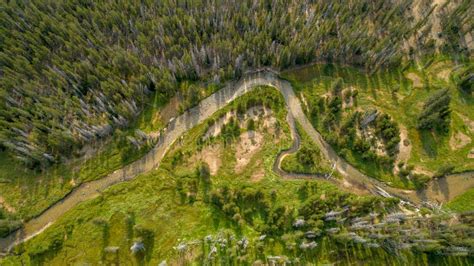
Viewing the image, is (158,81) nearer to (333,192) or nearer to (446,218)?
(333,192)

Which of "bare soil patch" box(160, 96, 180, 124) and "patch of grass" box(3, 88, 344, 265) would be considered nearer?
"patch of grass" box(3, 88, 344, 265)

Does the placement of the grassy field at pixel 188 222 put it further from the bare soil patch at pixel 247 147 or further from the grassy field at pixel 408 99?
the grassy field at pixel 408 99

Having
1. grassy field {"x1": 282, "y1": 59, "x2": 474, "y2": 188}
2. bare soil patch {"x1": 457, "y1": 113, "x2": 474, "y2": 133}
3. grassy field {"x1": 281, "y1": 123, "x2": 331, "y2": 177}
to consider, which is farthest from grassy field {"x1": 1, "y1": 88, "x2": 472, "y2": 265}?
bare soil patch {"x1": 457, "y1": 113, "x2": 474, "y2": 133}

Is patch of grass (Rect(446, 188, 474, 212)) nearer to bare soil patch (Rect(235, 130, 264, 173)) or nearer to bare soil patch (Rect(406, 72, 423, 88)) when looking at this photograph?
bare soil patch (Rect(406, 72, 423, 88))

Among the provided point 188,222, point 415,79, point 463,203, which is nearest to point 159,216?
point 188,222

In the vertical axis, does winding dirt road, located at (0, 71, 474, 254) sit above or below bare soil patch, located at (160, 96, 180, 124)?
below

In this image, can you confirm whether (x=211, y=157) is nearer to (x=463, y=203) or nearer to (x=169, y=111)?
(x=169, y=111)

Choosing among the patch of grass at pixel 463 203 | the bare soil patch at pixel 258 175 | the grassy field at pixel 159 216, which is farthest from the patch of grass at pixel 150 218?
the patch of grass at pixel 463 203

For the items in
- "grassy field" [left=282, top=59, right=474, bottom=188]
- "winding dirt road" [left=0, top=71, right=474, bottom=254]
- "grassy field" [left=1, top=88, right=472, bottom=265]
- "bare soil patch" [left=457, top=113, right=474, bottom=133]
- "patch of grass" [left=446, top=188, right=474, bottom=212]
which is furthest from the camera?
"bare soil patch" [left=457, top=113, right=474, bottom=133]
